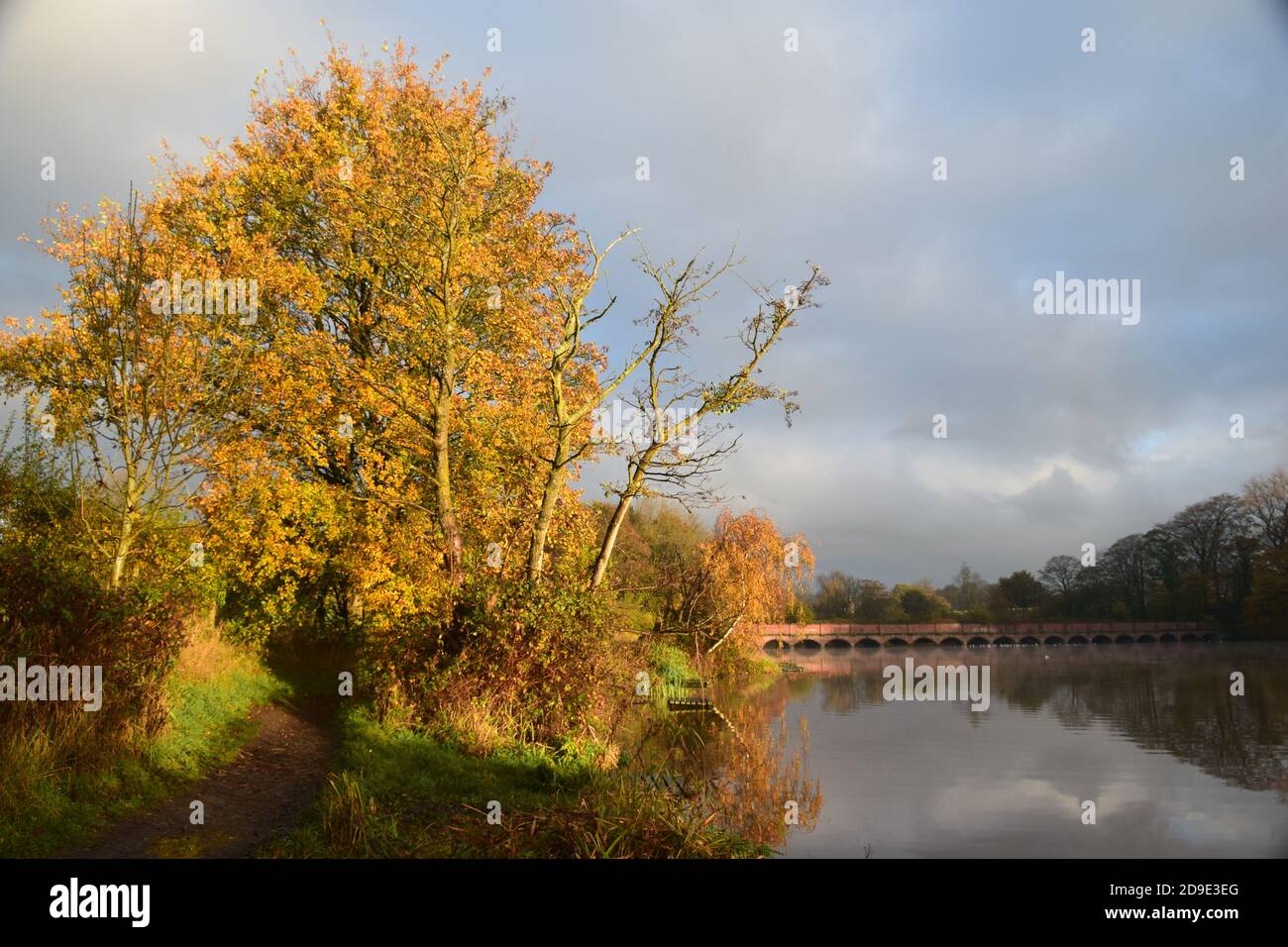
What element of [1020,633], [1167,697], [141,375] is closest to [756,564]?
[1167,697]

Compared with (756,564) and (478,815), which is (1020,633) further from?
(478,815)

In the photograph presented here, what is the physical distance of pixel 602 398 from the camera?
13.7 m

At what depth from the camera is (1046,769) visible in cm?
1575

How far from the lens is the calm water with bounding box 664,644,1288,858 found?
35.7 feet

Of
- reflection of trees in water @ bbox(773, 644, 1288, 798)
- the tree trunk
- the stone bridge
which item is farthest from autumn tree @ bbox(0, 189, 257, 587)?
the stone bridge

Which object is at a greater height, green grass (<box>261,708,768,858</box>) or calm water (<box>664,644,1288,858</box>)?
green grass (<box>261,708,768,858</box>)

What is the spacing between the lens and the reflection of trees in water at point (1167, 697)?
55.7 ft

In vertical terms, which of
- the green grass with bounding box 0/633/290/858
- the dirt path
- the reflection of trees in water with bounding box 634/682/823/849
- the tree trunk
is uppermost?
the tree trunk

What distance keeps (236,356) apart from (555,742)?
8.39 metres

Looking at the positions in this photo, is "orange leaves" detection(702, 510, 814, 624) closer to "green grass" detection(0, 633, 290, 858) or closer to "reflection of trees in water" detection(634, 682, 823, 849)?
"reflection of trees in water" detection(634, 682, 823, 849)

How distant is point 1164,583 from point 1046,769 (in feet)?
211

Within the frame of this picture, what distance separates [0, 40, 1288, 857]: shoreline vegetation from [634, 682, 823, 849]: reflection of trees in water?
12 cm

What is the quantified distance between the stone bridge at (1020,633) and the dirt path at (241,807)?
57178 millimetres

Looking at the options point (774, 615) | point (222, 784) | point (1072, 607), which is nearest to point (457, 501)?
point (222, 784)
